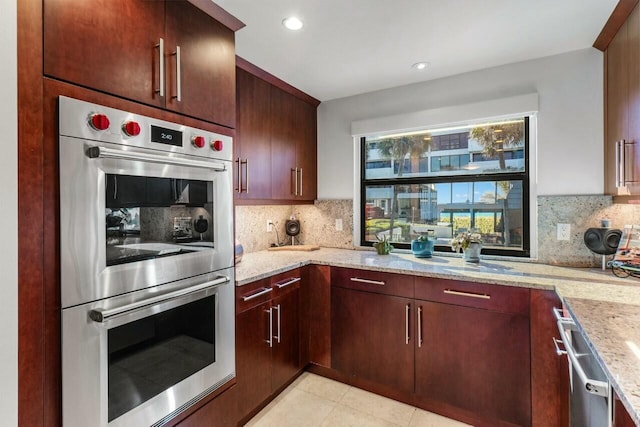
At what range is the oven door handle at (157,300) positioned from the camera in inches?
44.4

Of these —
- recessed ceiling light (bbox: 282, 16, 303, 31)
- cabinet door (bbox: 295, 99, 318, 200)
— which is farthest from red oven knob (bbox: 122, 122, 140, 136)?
cabinet door (bbox: 295, 99, 318, 200)

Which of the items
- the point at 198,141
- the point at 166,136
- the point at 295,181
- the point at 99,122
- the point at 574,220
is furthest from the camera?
the point at 295,181

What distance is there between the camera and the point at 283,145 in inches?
105

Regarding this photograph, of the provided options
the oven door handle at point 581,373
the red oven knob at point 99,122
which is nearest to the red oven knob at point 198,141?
the red oven knob at point 99,122

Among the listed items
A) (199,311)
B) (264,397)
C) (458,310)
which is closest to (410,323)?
(458,310)

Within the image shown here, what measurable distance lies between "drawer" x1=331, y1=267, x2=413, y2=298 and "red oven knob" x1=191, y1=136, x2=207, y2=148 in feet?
4.27

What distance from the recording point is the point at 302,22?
5.80ft

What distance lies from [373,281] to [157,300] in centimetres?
138

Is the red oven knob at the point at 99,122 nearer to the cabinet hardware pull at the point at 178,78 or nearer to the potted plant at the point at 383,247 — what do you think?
the cabinet hardware pull at the point at 178,78

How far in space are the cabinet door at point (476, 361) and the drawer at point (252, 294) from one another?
100 centimetres

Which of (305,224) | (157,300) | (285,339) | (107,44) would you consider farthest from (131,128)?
(305,224)

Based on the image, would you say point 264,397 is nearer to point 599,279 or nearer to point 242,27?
point 599,279

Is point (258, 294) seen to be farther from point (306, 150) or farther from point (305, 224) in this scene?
point (306, 150)

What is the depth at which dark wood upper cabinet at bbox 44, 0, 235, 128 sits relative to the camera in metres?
1.08
